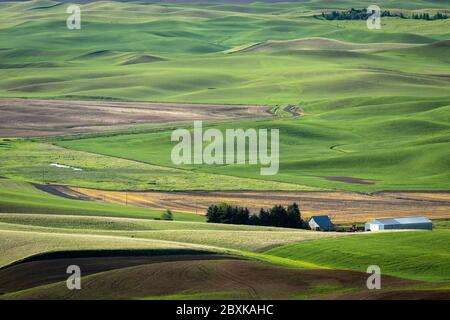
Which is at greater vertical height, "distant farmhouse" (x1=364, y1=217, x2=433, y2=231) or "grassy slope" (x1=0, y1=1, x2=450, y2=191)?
"grassy slope" (x1=0, y1=1, x2=450, y2=191)

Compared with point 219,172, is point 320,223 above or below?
below

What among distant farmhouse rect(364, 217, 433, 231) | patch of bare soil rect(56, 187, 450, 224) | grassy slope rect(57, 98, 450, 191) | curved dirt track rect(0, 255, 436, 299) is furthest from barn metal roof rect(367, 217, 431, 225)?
curved dirt track rect(0, 255, 436, 299)

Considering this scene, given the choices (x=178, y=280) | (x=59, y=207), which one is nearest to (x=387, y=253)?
(x=178, y=280)

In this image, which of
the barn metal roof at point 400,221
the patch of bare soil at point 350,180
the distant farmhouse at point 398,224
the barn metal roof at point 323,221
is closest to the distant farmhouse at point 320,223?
the barn metal roof at point 323,221

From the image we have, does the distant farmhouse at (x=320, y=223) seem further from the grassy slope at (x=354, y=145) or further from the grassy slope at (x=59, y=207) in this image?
the grassy slope at (x=354, y=145)

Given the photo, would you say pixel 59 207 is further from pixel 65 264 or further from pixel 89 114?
pixel 89 114

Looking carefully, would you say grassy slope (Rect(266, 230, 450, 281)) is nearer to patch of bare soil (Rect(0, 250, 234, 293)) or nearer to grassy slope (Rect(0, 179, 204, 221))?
patch of bare soil (Rect(0, 250, 234, 293))
